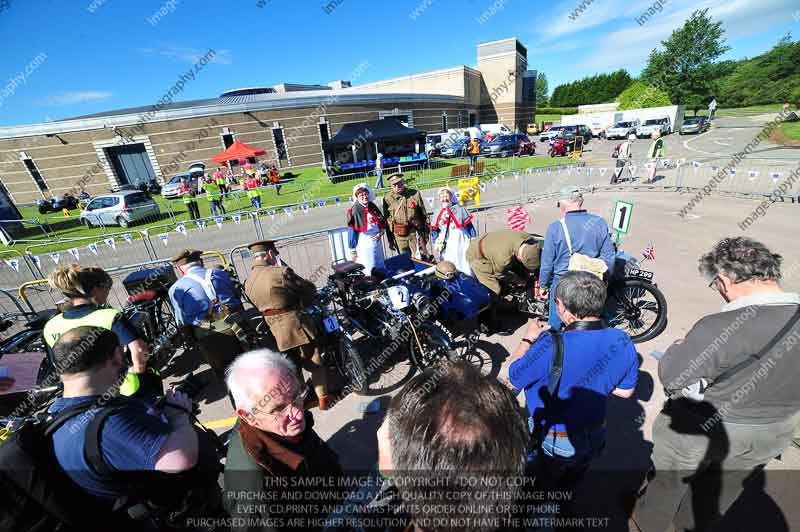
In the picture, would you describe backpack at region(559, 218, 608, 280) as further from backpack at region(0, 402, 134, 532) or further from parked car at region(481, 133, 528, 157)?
parked car at region(481, 133, 528, 157)

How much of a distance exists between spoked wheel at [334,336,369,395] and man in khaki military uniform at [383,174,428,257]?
8.67 feet

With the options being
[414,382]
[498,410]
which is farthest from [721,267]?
[414,382]

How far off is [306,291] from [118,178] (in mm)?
33177

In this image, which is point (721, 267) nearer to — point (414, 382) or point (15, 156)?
point (414, 382)

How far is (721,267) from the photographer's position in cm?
185

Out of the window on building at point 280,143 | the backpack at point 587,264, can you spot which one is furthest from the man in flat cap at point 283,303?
the window on building at point 280,143

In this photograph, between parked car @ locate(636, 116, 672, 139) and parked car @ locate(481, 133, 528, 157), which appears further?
parked car @ locate(636, 116, 672, 139)

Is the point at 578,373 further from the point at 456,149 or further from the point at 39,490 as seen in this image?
the point at 456,149

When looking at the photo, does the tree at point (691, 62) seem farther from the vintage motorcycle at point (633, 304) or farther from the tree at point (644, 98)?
the vintage motorcycle at point (633, 304)

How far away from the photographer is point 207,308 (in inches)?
144

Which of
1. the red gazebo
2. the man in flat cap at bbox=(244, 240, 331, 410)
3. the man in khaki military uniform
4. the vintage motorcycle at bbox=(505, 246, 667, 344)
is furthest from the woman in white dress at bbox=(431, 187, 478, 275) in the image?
the red gazebo

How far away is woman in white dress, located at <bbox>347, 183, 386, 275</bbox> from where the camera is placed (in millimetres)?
5461

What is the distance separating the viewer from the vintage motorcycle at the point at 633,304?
398 centimetres

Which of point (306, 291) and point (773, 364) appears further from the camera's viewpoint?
point (306, 291)
